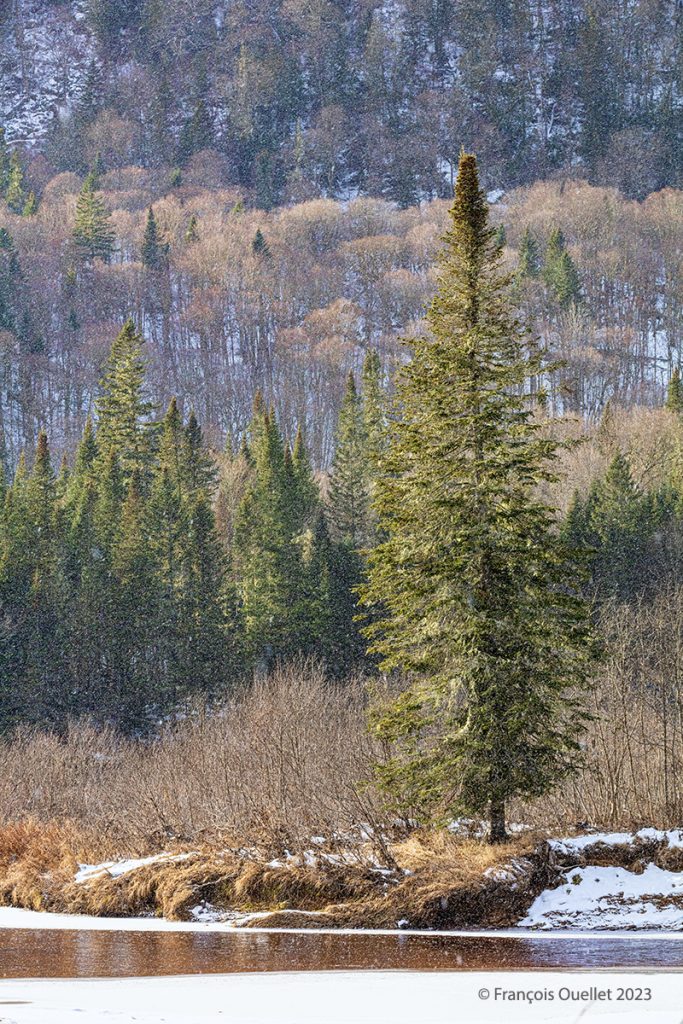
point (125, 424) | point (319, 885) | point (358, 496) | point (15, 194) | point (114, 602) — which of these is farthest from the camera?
point (15, 194)

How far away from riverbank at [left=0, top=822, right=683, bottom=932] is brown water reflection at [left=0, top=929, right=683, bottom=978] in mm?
1470

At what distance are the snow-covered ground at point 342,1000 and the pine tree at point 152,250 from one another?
147m

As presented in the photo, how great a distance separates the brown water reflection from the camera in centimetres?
1420

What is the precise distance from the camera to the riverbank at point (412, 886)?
1881 centimetres

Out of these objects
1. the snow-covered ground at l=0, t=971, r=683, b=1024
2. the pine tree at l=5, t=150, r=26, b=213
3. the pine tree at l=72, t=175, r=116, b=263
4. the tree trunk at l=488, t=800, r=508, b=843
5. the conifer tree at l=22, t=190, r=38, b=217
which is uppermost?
the pine tree at l=5, t=150, r=26, b=213

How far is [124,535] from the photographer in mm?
70625

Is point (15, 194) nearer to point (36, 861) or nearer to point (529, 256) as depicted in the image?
point (529, 256)

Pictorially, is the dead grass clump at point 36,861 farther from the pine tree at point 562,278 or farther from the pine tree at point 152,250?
the pine tree at point 152,250

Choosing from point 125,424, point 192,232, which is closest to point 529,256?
point 192,232

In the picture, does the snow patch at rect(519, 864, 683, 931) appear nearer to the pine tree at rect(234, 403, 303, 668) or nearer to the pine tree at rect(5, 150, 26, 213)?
the pine tree at rect(234, 403, 303, 668)

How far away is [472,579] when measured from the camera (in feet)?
73.5

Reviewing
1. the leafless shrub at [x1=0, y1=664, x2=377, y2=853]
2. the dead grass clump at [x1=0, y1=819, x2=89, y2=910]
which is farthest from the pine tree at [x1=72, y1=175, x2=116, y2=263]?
the dead grass clump at [x1=0, y1=819, x2=89, y2=910]

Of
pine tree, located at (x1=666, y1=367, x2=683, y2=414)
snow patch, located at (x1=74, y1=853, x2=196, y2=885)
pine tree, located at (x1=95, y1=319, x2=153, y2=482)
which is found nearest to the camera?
snow patch, located at (x1=74, y1=853, x2=196, y2=885)

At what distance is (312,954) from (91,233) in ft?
487
